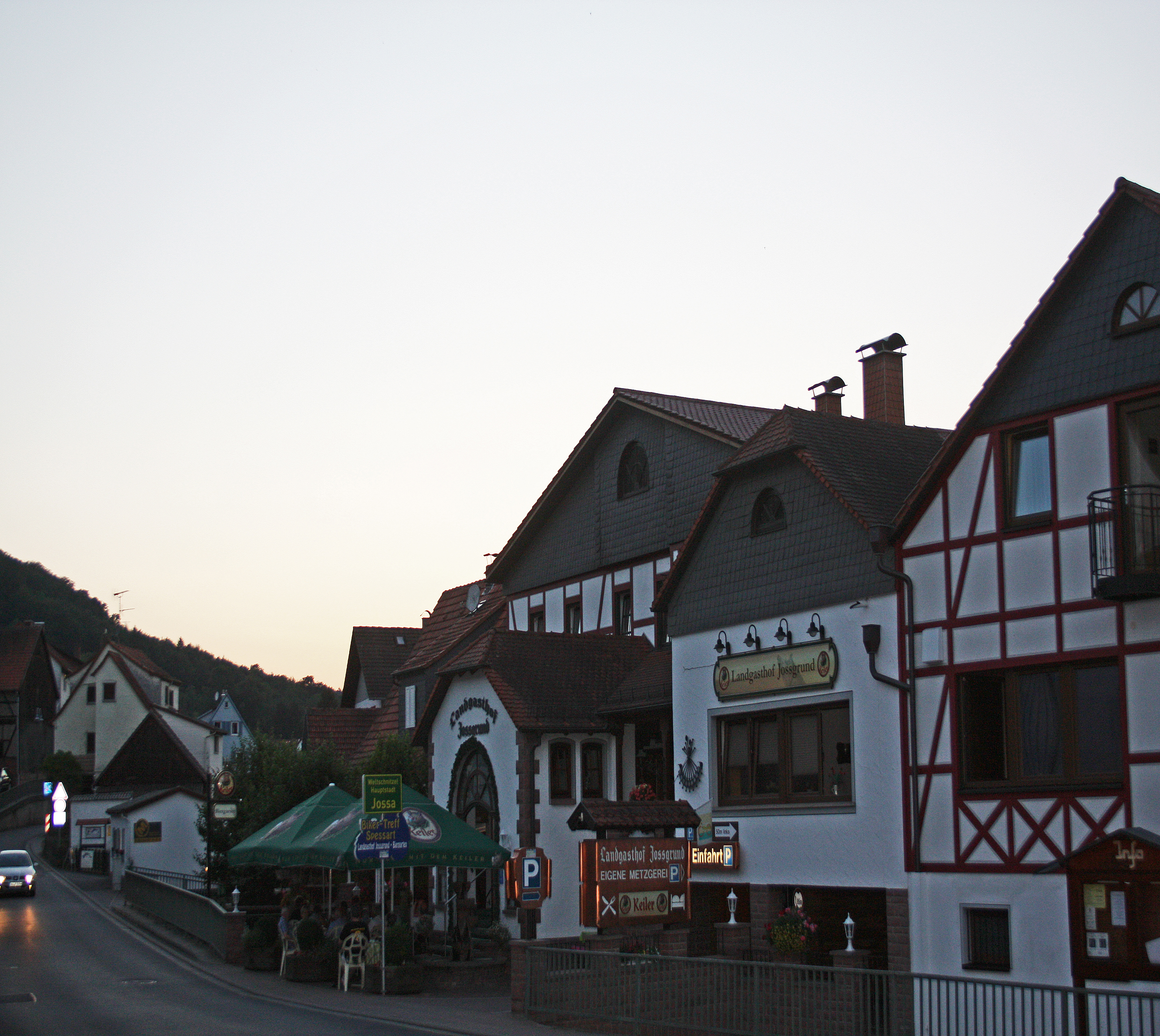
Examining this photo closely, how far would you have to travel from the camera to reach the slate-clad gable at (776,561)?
21.9m

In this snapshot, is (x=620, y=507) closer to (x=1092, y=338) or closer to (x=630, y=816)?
(x=630, y=816)

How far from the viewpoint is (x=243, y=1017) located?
20641 mm

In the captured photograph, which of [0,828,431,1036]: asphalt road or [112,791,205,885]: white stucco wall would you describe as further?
[112,791,205,885]: white stucco wall

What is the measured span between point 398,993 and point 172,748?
163 ft

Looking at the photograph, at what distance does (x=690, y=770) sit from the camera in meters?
25.2

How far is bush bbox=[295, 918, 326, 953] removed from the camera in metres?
26.4

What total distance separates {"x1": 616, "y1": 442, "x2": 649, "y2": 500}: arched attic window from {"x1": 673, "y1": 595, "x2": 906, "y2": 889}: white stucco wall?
769cm

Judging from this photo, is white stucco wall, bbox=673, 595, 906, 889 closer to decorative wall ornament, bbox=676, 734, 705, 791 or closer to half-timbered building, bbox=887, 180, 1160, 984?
decorative wall ornament, bbox=676, 734, 705, 791

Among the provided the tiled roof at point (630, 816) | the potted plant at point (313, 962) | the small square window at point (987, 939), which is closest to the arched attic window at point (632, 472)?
the tiled roof at point (630, 816)

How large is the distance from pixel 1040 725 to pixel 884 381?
36.6ft

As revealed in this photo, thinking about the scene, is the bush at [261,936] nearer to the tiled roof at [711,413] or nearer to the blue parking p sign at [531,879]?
the blue parking p sign at [531,879]

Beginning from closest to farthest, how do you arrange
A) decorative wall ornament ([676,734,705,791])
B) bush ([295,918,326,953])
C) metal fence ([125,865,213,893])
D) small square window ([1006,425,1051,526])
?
small square window ([1006,425,1051,526]) < decorative wall ornament ([676,734,705,791]) < bush ([295,918,326,953]) < metal fence ([125,865,213,893])

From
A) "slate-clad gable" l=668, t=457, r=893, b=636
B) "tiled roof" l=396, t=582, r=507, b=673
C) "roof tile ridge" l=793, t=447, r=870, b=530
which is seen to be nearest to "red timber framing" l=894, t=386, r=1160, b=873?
"roof tile ridge" l=793, t=447, r=870, b=530

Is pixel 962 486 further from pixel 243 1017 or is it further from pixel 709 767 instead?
pixel 243 1017
